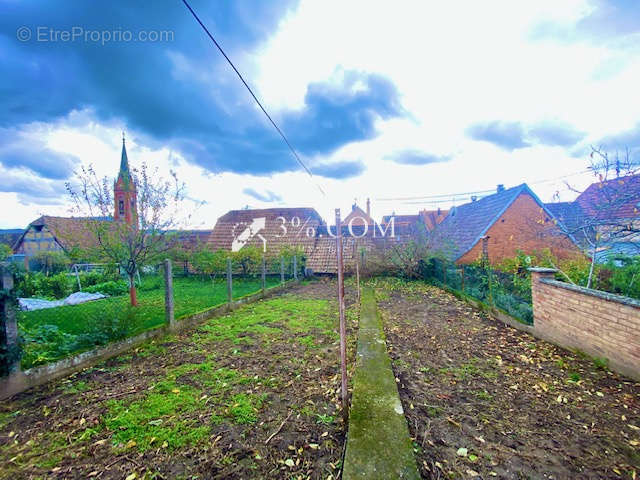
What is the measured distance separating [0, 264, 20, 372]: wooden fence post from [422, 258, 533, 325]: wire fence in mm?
7792

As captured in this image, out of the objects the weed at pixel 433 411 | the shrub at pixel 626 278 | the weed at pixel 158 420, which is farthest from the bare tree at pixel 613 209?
the weed at pixel 158 420

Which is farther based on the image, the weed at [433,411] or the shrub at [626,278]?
the shrub at [626,278]

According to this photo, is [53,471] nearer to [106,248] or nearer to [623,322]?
[106,248]

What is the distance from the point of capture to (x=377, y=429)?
2.31 metres

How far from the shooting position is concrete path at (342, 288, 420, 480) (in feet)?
6.17

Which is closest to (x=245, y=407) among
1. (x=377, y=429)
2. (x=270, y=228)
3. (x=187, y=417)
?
(x=187, y=417)

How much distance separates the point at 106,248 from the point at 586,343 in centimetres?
889

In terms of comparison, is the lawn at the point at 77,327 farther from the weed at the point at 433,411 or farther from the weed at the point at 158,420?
the weed at the point at 433,411

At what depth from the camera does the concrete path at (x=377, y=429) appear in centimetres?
188

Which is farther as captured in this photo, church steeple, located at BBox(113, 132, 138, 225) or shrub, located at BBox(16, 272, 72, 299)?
shrub, located at BBox(16, 272, 72, 299)

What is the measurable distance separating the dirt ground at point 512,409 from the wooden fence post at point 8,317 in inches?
167

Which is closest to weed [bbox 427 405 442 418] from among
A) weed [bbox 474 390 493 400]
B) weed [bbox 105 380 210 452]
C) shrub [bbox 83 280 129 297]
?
weed [bbox 474 390 493 400]

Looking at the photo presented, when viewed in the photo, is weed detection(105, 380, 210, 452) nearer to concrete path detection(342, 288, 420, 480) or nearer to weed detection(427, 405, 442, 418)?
concrete path detection(342, 288, 420, 480)

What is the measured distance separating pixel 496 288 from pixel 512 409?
4283 millimetres
